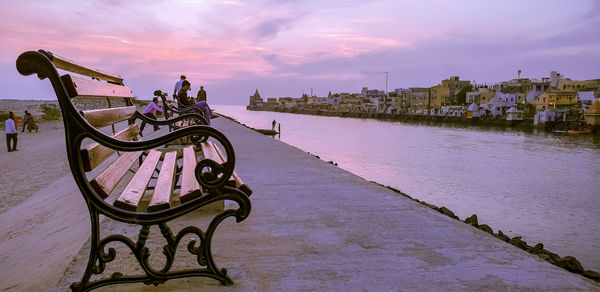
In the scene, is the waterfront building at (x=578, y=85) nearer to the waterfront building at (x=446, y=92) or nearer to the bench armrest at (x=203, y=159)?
the waterfront building at (x=446, y=92)

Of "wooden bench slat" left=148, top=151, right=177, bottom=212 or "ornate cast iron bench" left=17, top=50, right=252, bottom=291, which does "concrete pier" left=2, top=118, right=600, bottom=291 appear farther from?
"wooden bench slat" left=148, top=151, right=177, bottom=212

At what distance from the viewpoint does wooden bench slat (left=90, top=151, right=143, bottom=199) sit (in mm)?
1847

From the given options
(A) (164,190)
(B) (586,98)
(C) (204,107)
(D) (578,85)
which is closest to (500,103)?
(B) (586,98)

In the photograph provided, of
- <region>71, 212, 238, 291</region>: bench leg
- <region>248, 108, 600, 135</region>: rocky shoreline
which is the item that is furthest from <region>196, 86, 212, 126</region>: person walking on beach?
<region>248, 108, 600, 135</region>: rocky shoreline

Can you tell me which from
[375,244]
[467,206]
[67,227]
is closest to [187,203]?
[375,244]

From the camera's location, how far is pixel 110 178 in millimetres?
2066

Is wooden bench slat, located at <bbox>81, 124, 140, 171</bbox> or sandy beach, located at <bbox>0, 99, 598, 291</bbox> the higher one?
wooden bench slat, located at <bbox>81, 124, 140, 171</bbox>

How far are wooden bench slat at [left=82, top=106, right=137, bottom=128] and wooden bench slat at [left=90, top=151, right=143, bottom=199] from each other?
10.7 inches

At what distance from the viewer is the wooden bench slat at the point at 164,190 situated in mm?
1858

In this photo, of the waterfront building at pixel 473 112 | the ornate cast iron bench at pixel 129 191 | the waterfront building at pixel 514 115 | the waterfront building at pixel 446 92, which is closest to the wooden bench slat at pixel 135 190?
the ornate cast iron bench at pixel 129 191

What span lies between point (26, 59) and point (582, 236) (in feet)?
46.7

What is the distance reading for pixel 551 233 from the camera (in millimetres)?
11469

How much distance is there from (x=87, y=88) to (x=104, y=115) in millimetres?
222

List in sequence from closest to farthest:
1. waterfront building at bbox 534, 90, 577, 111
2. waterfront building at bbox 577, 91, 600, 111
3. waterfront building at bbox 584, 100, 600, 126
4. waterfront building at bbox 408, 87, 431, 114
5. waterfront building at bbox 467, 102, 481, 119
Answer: waterfront building at bbox 584, 100, 600, 126, waterfront building at bbox 577, 91, 600, 111, waterfront building at bbox 534, 90, 577, 111, waterfront building at bbox 467, 102, 481, 119, waterfront building at bbox 408, 87, 431, 114
